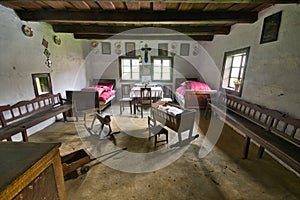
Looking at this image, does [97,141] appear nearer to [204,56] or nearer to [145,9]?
[145,9]

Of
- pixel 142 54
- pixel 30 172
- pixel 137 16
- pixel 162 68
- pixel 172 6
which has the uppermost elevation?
pixel 172 6

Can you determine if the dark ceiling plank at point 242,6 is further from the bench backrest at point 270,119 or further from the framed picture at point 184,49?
the framed picture at point 184,49

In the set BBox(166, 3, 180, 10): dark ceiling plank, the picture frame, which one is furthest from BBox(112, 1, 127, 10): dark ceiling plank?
the picture frame

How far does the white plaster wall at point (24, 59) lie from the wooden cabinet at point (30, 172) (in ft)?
7.84

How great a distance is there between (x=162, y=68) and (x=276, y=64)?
4.08 metres

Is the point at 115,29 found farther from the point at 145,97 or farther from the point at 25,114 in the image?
the point at 25,114

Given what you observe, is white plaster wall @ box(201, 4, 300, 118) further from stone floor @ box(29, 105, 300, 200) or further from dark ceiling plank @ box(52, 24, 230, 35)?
stone floor @ box(29, 105, 300, 200)

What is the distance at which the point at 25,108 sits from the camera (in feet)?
9.25

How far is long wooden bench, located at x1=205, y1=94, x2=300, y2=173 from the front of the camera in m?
1.73

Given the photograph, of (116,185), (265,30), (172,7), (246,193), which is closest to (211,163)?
(246,193)

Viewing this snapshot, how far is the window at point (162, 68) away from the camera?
600cm

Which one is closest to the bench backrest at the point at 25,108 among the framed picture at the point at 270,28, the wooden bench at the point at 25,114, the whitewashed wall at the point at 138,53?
the wooden bench at the point at 25,114

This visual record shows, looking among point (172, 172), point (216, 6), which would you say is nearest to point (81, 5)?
point (216, 6)

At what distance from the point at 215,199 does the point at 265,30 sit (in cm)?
284
